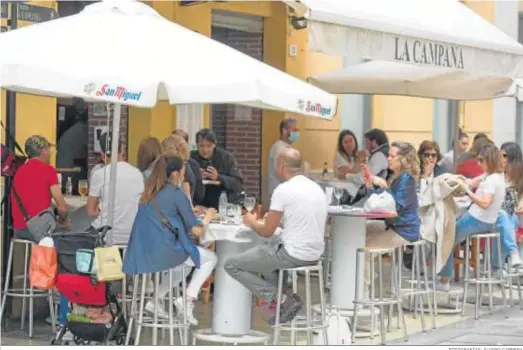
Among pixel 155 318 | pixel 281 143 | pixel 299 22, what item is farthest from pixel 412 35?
pixel 281 143

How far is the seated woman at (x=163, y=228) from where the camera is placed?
838 centimetres

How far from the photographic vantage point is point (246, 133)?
1530 cm

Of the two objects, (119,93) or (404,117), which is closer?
(119,93)

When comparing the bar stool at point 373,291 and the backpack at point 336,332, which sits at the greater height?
the bar stool at point 373,291

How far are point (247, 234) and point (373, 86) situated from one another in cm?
483

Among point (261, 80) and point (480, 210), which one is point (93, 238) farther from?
point (480, 210)

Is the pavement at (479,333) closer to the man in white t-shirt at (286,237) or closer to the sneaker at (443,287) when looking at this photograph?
the sneaker at (443,287)

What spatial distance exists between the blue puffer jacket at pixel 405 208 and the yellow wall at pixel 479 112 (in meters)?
8.56

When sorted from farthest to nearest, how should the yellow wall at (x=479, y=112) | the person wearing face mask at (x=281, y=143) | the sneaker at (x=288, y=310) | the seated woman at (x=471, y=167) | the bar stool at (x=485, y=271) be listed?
the yellow wall at (x=479, y=112), the seated woman at (x=471, y=167), the person wearing face mask at (x=281, y=143), the bar stool at (x=485, y=271), the sneaker at (x=288, y=310)

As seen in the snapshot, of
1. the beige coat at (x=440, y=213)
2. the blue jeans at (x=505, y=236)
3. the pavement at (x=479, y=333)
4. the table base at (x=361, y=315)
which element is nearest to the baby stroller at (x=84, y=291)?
the table base at (x=361, y=315)

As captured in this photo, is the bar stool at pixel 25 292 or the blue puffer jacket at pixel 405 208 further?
the blue puffer jacket at pixel 405 208

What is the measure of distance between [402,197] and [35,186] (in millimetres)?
3079

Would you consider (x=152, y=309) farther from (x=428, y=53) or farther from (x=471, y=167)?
(x=471, y=167)

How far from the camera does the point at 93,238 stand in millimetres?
8469
